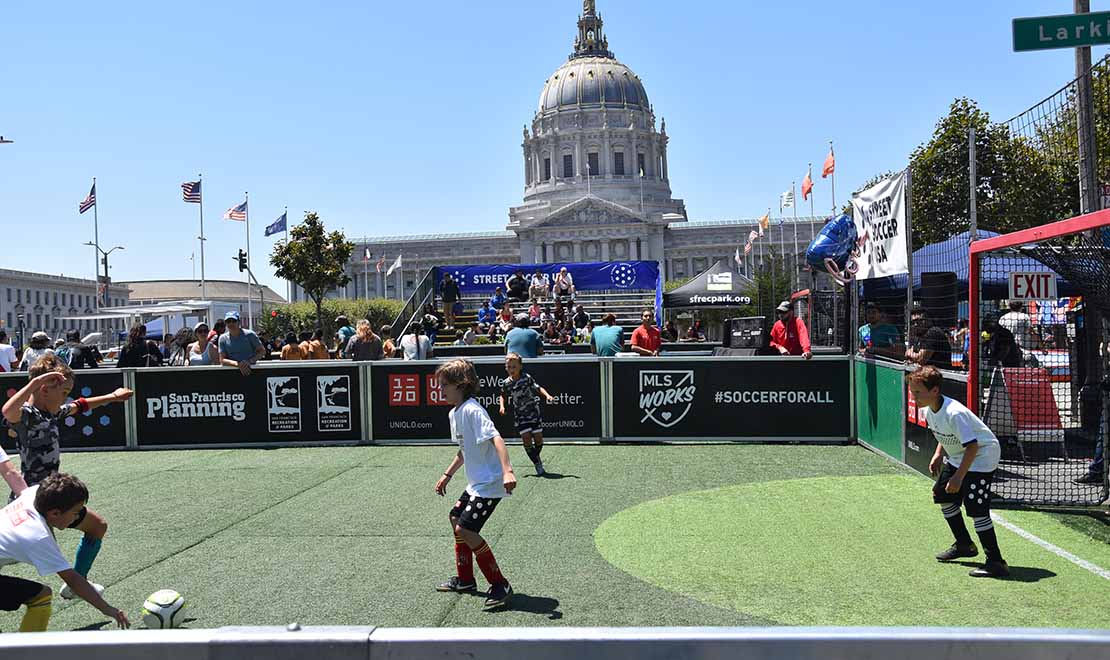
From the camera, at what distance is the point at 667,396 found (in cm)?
1440

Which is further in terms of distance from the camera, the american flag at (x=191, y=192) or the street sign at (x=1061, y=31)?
the american flag at (x=191, y=192)

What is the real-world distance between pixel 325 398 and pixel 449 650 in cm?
1251

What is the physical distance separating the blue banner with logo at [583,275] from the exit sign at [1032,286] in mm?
26758

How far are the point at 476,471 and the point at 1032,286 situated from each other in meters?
5.69

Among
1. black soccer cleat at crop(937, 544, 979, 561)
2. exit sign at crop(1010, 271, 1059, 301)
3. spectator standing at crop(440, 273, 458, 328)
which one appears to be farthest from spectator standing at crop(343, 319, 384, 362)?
spectator standing at crop(440, 273, 458, 328)

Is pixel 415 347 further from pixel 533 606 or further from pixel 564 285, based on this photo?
pixel 564 285

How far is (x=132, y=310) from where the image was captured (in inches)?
1436

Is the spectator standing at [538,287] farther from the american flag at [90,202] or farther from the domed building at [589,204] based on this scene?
the domed building at [589,204]

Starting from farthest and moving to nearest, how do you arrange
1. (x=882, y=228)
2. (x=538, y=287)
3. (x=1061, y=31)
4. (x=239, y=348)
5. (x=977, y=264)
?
(x=538, y=287) < (x=239, y=348) < (x=882, y=228) < (x=977, y=264) < (x=1061, y=31)

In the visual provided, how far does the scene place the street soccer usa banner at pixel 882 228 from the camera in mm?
11258

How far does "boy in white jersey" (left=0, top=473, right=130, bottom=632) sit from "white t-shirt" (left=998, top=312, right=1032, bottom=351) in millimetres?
9402

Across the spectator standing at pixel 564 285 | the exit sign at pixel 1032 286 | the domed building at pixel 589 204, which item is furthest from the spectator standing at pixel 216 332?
the domed building at pixel 589 204

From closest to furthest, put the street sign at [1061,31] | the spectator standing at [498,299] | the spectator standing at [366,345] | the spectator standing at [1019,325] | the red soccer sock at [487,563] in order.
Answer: the red soccer sock at [487,563] < the street sign at [1061,31] < the spectator standing at [1019,325] < the spectator standing at [366,345] < the spectator standing at [498,299]

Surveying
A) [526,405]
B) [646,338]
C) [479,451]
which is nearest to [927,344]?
[526,405]
